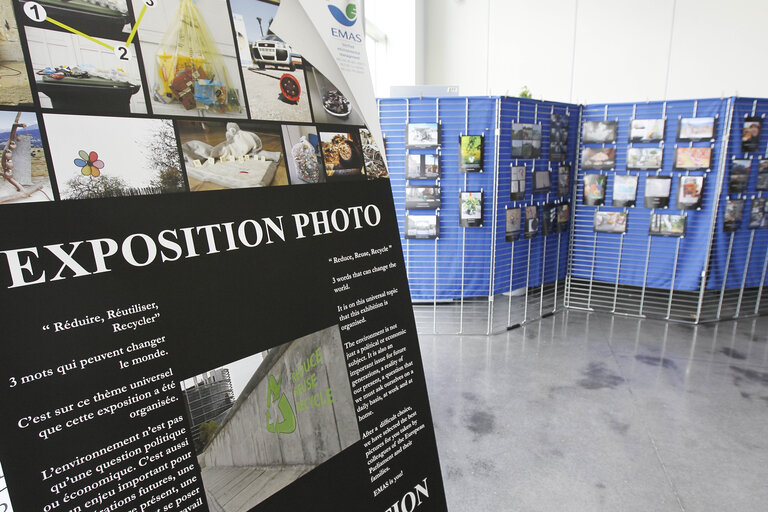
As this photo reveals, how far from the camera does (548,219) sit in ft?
16.5

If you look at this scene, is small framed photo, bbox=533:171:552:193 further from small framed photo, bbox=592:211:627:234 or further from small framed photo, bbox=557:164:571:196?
small framed photo, bbox=592:211:627:234

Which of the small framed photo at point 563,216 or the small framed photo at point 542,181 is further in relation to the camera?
the small framed photo at point 563,216

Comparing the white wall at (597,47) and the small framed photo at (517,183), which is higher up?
the white wall at (597,47)

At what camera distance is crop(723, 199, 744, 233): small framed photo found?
481 centimetres

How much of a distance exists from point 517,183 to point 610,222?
135 cm

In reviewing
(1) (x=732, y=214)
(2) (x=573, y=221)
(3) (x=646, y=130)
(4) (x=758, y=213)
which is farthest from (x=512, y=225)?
(4) (x=758, y=213)

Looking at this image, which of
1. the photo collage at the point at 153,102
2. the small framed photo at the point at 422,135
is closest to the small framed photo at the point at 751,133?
the small framed photo at the point at 422,135

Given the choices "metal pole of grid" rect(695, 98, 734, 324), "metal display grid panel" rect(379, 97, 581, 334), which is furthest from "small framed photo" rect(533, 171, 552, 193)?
"metal pole of grid" rect(695, 98, 734, 324)

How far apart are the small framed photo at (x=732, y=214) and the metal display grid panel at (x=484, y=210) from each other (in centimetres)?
165

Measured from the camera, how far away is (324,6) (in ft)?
3.26

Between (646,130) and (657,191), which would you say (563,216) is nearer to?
(657,191)

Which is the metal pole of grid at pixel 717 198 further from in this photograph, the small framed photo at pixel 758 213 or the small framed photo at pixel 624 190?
the small framed photo at pixel 624 190

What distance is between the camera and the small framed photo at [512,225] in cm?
465

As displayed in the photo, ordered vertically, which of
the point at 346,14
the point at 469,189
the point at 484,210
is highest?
the point at 346,14
